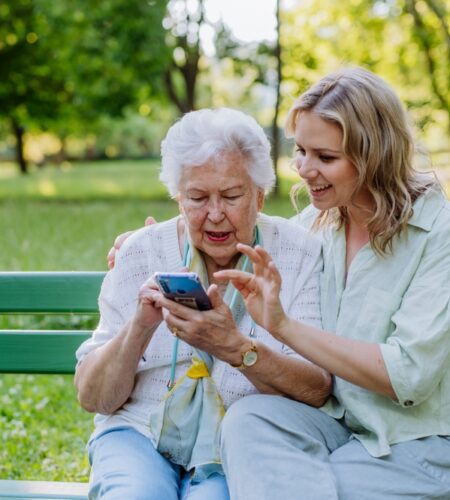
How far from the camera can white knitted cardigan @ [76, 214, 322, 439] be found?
281 centimetres

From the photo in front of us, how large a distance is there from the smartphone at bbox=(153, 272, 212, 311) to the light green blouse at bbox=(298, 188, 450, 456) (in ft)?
1.71

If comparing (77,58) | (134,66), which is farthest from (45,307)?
(77,58)

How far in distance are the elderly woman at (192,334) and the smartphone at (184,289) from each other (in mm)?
31

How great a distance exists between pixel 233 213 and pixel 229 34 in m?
15.7

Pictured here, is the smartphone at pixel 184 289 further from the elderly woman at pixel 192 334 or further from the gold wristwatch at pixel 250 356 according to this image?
the gold wristwatch at pixel 250 356

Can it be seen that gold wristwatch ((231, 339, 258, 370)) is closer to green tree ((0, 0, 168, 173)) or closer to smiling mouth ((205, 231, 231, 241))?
smiling mouth ((205, 231, 231, 241))

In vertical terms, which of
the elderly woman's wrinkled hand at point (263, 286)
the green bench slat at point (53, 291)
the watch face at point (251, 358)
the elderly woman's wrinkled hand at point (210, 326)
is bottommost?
the green bench slat at point (53, 291)

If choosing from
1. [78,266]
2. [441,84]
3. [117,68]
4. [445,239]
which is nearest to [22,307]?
[445,239]

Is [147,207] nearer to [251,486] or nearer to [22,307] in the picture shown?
[22,307]

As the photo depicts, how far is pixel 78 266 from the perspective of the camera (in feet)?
24.6

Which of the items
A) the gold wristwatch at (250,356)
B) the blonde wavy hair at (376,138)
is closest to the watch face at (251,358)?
the gold wristwatch at (250,356)

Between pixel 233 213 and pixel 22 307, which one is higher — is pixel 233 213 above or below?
above

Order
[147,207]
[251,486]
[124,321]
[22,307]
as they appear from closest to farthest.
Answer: [251,486] → [124,321] → [22,307] → [147,207]

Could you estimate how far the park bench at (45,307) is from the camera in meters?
3.34
